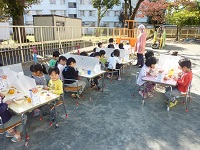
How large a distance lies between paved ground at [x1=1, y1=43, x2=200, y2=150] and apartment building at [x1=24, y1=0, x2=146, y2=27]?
35451mm

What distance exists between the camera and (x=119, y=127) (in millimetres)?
3594

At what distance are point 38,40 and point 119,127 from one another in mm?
7096

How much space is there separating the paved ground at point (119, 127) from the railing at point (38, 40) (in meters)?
4.42

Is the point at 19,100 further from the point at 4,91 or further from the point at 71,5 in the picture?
the point at 71,5

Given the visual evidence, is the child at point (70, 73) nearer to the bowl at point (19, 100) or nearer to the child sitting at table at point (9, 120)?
the bowl at point (19, 100)

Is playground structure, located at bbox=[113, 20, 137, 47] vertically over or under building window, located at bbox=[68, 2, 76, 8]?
under

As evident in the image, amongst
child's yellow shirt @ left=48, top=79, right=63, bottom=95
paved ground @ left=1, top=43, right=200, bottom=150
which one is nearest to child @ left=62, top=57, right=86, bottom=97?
paved ground @ left=1, top=43, right=200, bottom=150

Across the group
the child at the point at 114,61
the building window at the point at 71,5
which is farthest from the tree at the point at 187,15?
the building window at the point at 71,5

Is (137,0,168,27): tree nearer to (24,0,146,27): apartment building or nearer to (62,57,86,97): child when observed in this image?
(24,0,146,27): apartment building

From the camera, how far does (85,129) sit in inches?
138

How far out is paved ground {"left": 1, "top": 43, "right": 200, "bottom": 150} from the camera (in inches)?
121

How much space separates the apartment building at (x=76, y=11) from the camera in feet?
119

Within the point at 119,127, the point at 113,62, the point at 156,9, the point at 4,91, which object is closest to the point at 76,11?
the point at 156,9

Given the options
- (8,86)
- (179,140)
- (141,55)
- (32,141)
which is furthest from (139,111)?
(141,55)
